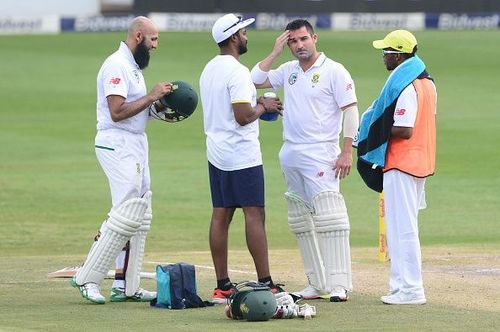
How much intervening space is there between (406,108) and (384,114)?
213mm

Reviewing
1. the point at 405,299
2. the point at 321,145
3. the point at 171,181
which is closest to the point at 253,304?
the point at 405,299

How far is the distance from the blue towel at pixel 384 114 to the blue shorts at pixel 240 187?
0.86 meters

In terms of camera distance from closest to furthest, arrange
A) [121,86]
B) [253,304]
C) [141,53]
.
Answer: [253,304], [121,86], [141,53]

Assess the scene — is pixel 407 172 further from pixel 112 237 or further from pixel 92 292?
pixel 92 292

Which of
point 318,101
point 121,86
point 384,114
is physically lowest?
point 384,114

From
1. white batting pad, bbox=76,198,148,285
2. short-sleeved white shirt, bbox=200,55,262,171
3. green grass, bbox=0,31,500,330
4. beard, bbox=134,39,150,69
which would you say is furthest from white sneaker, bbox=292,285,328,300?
beard, bbox=134,39,150,69

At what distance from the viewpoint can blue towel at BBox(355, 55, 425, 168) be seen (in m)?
10.8

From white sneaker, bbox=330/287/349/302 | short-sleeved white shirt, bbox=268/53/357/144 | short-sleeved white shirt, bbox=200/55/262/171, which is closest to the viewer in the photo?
short-sleeved white shirt, bbox=200/55/262/171

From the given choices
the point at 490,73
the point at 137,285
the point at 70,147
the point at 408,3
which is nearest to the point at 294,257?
the point at 137,285

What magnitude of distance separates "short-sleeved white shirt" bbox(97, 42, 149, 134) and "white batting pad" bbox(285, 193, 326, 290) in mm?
1390

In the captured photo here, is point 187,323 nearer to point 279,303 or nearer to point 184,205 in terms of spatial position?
A: point 279,303

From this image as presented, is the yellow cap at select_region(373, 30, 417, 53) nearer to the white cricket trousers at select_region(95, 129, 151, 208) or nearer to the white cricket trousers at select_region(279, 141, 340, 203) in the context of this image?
the white cricket trousers at select_region(279, 141, 340, 203)

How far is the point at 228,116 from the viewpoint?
11047 millimetres

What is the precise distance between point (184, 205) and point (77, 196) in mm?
1815
